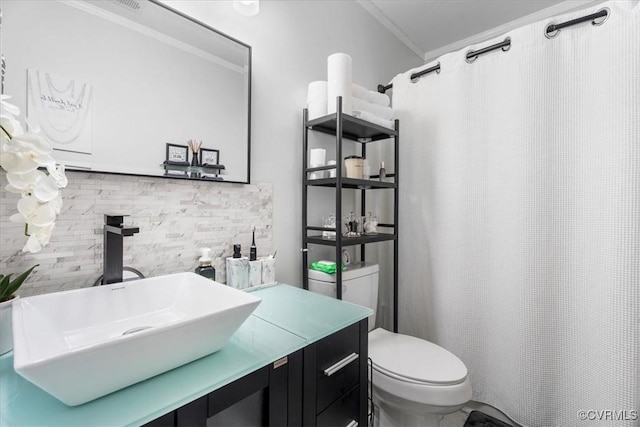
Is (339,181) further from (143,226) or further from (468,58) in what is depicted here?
(468,58)

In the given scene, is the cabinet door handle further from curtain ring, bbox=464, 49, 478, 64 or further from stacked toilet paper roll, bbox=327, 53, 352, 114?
curtain ring, bbox=464, 49, 478, 64

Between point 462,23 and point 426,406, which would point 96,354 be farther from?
point 462,23

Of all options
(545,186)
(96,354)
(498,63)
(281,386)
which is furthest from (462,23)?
(96,354)

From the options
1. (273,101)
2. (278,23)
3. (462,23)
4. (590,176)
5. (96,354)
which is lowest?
(96,354)

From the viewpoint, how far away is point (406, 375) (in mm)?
1152

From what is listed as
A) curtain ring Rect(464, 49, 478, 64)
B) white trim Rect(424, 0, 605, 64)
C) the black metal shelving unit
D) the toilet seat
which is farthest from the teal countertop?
white trim Rect(424, 0, 605, 64)

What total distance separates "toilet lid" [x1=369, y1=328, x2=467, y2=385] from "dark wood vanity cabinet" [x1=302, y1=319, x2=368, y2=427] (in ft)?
0.83

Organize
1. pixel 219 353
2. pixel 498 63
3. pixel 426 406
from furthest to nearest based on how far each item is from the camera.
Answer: pixel 498 63
pixel 426 406
pixel 219 353

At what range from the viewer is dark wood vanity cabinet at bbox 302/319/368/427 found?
2.61 ft

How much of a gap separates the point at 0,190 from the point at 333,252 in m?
1.36

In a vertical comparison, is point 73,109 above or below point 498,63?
below

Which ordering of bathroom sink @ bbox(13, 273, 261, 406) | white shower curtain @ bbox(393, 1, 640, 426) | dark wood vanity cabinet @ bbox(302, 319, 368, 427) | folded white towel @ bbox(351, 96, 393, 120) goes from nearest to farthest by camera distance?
bathroom sink @ bbox(13, 273, 261, 406) < dark wood vanity cabinet @ bbox(302, 319, 368, 427) < white shower curtain @ bbox(393, 1, 640, 426) < folded white towel @ bbox(351, 96, 393, 120)

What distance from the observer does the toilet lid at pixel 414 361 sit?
1.15m

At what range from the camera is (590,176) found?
4.23 feet
